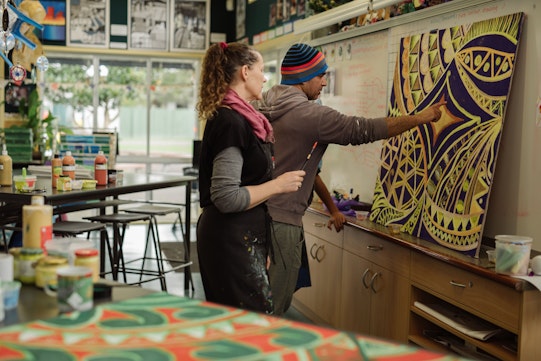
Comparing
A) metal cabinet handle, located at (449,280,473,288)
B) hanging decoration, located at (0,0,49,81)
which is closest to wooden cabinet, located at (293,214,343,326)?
metal cabinet handle, located at (449,280,473,288)

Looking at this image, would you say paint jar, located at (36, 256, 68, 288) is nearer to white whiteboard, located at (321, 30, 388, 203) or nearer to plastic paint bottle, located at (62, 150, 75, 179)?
plastic paint bottle, located at (62, 150, 75, 179)

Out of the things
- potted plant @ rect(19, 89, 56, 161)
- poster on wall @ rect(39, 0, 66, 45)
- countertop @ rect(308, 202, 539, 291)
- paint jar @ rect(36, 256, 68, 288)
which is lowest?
countertop @ rect(308, 202, 539, 291)

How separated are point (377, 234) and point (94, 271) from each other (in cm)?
229

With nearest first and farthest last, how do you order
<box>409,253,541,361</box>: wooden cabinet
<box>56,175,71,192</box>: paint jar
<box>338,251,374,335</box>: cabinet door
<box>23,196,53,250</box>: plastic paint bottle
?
<box>23,196,53,250</box>: plastic paint bottle → <box>409,253,541,361</box>: wooden cabinet → <box>338,251,374,335</box>: cabinet door → <box>56,175,71,192</box>: paint jar

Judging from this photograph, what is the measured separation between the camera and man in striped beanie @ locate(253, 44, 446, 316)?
3434 mm

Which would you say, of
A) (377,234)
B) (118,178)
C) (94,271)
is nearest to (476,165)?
(377,234)

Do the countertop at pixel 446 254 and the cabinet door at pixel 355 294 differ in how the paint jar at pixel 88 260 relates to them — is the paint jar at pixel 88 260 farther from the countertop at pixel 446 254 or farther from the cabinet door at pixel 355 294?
the cabinet door at pixel 355 294

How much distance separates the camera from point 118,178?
5.55m

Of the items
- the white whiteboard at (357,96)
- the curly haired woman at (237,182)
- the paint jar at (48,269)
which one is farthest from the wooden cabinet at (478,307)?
the paint jar at (48,269)

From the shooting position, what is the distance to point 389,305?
4.06 m

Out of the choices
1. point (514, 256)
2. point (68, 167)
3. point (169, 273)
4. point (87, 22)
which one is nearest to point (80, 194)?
point (68, 167)

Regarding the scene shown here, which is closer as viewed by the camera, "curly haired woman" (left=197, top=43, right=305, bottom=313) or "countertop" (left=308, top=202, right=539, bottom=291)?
"curly haired woman" (left=197, top=43, right=305, bottom=313)

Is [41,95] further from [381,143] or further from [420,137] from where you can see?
[420,137]

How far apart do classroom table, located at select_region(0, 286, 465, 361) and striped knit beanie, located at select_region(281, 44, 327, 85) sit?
188 cm
